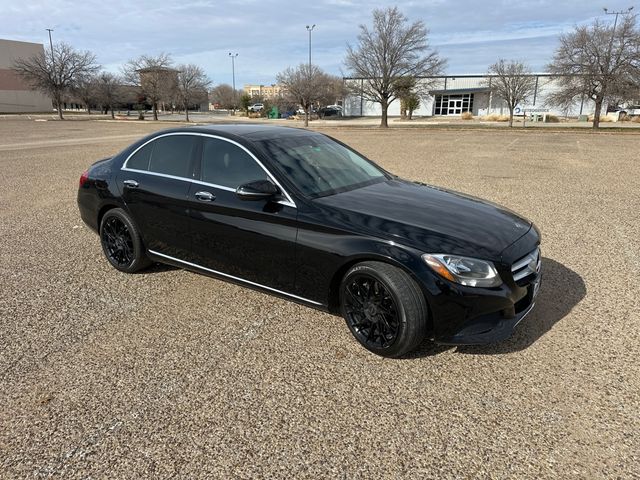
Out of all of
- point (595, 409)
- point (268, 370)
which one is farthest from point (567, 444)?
point (268, 370)

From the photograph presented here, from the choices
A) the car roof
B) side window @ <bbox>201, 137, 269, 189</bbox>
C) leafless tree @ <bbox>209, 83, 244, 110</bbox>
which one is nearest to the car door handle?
side window @ <bbox>201, 137, 269, 189</bbox>

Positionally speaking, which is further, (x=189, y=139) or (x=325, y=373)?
(x=189, y=139)

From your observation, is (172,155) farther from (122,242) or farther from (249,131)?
(122,242)

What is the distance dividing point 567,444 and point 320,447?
1.33m

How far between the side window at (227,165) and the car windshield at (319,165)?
18 cm

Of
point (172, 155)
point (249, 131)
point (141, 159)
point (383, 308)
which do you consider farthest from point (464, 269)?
point (141, 159)

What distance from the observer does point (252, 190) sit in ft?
11.7

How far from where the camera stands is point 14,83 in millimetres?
73938

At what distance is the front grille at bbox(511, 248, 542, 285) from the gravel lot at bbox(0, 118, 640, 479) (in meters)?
0.55

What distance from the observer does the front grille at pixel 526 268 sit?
3.21 meters

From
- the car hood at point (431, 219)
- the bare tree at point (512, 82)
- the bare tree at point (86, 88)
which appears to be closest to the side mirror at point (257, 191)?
the car hood at point (431, 219)

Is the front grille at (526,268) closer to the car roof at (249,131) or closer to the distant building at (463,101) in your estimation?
the car roof at (249,131)

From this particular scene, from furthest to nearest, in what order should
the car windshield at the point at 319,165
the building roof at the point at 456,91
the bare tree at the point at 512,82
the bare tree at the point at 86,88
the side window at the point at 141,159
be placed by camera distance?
the building roof at the point at 456,91, the bare tree at the point at 86,88, the bare tree at the point at 512,82, the side window at the point at 141,159, the car windshield at the point at 319,165

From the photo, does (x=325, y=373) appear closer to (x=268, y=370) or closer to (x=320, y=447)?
(x=268, y=370)
